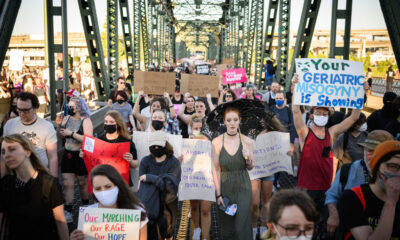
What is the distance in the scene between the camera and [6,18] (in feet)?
14.8

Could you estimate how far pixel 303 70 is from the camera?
5.35 metres

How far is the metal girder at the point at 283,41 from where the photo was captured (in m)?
13.3

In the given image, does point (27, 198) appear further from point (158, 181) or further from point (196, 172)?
point (196, 172)

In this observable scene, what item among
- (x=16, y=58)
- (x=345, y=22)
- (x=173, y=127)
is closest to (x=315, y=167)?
(x=173, y=127)

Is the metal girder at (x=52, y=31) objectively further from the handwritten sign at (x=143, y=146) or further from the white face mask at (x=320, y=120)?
the white face mask at (x=320, y=120)

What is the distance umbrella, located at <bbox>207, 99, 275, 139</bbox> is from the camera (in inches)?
197

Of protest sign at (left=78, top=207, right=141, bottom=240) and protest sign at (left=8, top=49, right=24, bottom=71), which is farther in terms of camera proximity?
protest sign at (left=8, top=49, right=24, bottom=71)

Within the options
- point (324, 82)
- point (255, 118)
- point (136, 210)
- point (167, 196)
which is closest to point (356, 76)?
point (324, 82)

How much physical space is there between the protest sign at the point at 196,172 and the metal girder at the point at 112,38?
31.9 feet

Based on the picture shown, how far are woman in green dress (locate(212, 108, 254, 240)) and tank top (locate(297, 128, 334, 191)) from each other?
74cm

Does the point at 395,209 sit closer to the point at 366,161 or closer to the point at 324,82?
the point at 366,161

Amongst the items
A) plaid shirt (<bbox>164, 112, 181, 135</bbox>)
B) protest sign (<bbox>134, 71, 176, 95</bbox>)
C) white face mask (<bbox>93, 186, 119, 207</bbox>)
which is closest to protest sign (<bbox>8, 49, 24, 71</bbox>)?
protest sign (<bbox>134, 71, 176, 95</bbox>)

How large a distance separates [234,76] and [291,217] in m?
10.7

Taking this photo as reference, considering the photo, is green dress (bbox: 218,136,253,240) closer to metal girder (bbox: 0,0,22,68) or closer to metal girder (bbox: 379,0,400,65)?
metal girder (bbox: 379,0,400,65)
